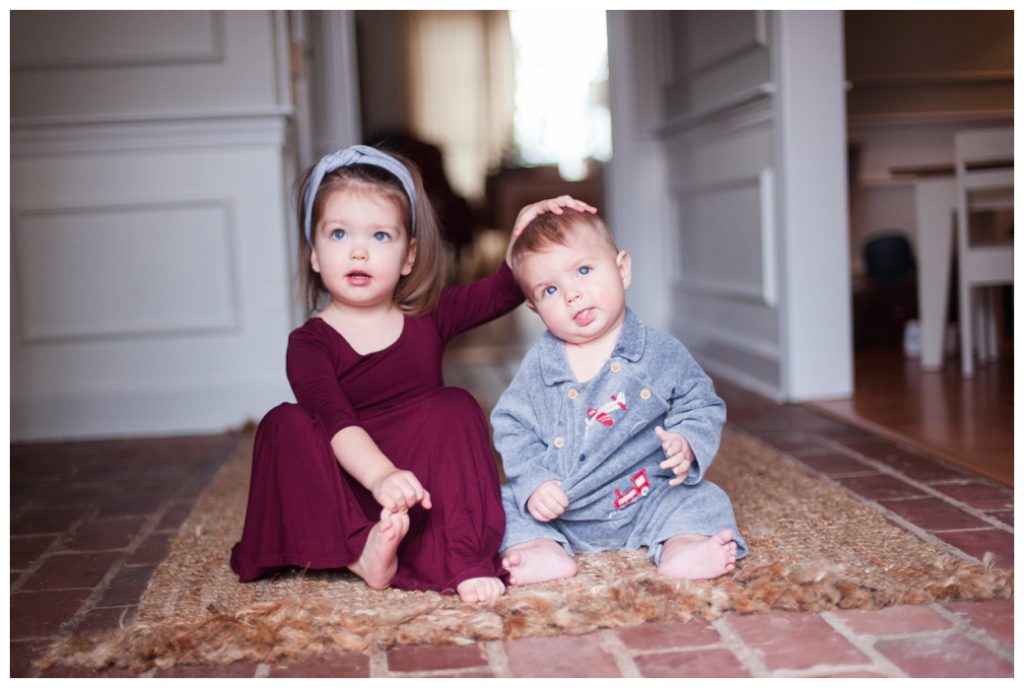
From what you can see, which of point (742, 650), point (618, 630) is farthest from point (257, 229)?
point (742, 650)

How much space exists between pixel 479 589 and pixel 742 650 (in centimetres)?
40

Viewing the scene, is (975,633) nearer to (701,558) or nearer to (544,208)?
(701,558)

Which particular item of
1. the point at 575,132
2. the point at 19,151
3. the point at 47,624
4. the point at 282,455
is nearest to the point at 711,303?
the point at 19,151

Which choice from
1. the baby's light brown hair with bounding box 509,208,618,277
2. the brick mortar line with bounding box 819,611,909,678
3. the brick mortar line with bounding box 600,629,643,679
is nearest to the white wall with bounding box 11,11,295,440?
the baby's light brown hair with bounding box 509,208,618,277

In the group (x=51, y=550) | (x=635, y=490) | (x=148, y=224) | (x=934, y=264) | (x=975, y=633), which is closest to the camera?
(x=975, y=633)

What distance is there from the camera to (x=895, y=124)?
208 inches

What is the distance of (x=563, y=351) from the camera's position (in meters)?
1.77

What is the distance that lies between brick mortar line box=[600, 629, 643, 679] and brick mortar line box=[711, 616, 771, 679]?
12cm

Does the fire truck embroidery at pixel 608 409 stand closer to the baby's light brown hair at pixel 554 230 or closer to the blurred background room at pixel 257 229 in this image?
the baby's light brown hair at pixel 554 230

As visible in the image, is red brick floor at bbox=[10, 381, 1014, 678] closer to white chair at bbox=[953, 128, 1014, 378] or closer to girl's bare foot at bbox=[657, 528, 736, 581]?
girl's bare foot at bbox=[657, 528, 736, 581]

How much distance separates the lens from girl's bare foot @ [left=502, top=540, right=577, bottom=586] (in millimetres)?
1657

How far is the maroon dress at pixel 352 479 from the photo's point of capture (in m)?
1.68

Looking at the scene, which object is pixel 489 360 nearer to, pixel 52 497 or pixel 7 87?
pixel 52 497

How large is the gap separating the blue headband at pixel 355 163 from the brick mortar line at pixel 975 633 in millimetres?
992
